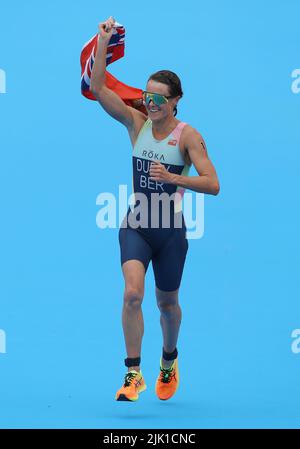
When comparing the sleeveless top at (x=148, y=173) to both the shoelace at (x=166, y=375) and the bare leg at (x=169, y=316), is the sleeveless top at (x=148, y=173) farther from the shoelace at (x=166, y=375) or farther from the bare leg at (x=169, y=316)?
the shoelace at (x=166, y=375)

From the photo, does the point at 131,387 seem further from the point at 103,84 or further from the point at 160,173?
the point at 103,84

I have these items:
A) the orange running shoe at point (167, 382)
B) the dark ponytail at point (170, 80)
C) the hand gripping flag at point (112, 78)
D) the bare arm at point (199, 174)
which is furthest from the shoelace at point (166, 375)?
the dark ponytail at point (170, 80)

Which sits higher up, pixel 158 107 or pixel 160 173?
pixel 158 107

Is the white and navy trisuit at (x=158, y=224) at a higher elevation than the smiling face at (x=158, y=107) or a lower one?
lower

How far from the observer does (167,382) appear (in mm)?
8656

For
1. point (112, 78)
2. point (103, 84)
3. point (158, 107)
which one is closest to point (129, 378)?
point (158, 107)

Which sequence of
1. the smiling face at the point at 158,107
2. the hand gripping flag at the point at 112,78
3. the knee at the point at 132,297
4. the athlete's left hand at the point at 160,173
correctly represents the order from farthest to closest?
the hand gripping flag at the point at 112,78
the smiling face at the point at 158,107
the knee at the point at 132,297
the athlete's left hand at the point at 160,173

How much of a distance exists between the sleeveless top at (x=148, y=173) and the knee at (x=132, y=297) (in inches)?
18.7

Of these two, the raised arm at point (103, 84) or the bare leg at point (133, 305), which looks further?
the raised arm at point (103, 84)

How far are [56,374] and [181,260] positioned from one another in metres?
1.21

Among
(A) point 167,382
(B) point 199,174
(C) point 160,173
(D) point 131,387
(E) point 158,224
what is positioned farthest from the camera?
(A) point 167,382

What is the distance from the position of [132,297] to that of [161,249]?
49cm

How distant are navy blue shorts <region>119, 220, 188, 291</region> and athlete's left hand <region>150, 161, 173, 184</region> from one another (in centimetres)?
49

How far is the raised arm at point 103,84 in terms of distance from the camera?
26.1 feet
